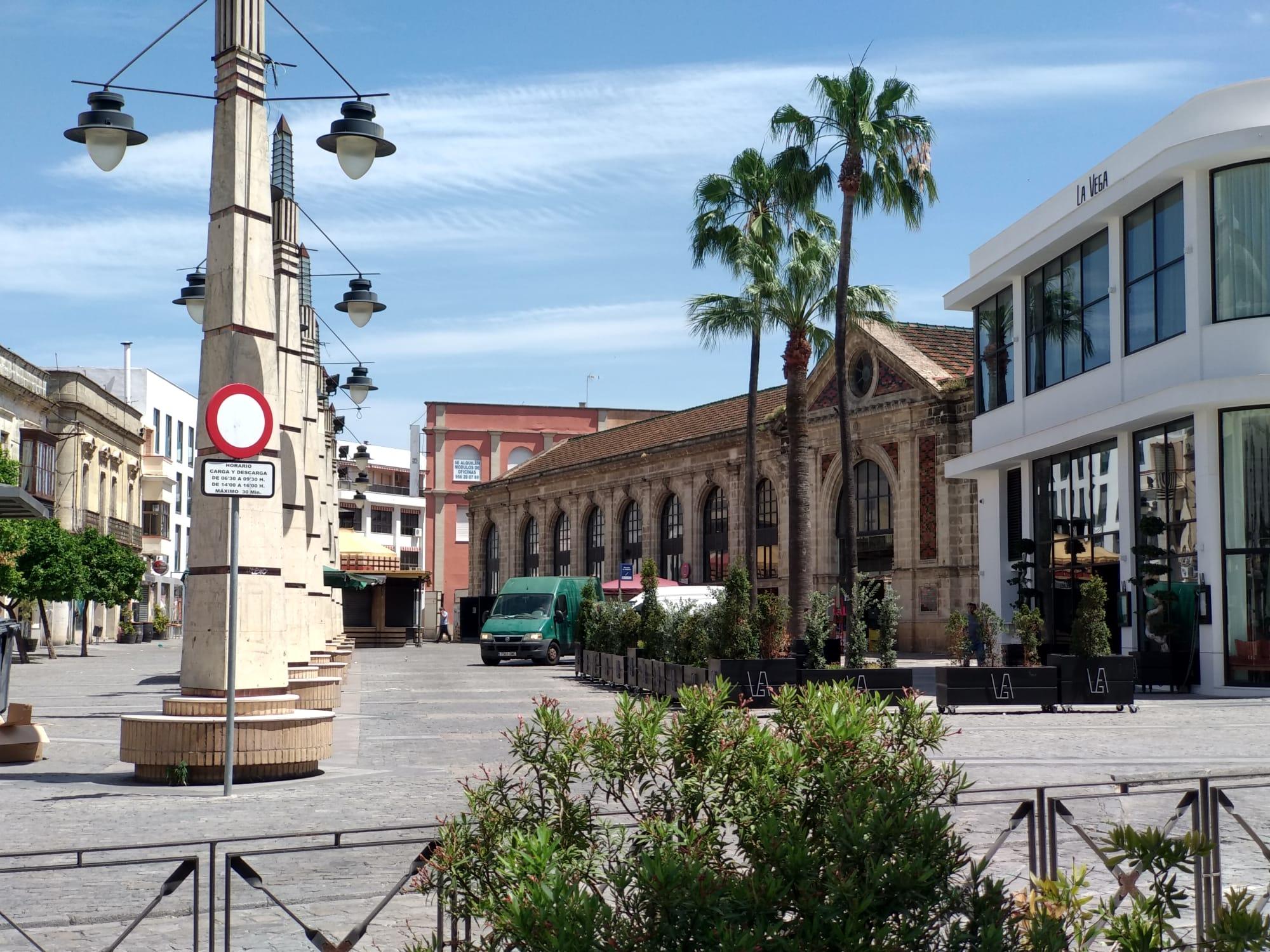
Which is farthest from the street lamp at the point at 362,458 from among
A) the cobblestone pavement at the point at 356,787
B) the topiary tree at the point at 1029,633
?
the topiary tree at the point at 1029,633

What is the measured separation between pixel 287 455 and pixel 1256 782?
13869mm

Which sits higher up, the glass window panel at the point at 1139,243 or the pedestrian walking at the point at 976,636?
the glass window panel at the point at 1139,243

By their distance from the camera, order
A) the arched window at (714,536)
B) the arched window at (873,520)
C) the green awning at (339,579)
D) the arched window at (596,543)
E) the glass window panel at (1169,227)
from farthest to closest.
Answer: the arched window at (596,543)
the arched window at (714,536)
the arched window at (873,520)
the green awning at (339,579)
the glass window panel at (1169,227)

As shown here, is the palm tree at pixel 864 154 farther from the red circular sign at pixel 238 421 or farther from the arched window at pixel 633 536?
the arched window at pixel 633 536

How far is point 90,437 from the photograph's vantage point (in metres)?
63.4

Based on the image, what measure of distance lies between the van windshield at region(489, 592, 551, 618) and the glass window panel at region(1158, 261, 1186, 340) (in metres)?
21.2

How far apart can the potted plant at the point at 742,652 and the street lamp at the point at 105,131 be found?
11845 millimetres

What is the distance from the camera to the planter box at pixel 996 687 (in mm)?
21609

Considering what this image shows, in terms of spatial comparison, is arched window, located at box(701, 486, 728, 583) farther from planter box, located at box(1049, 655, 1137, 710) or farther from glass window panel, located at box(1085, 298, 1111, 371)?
planter box, located at box(1049, 655, 1137, 710)

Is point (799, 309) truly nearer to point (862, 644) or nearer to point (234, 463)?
point (862, 644)

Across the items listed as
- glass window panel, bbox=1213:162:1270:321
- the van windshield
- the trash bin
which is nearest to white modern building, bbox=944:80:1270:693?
glass window panel, bbox=1213:162:1270:321

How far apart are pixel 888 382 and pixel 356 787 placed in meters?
38.0

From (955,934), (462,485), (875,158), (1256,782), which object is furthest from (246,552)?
(462,485)

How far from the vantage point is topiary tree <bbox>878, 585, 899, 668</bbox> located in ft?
76.4
